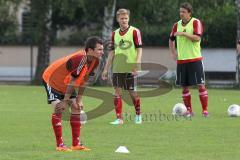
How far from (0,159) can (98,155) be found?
1.39 meters

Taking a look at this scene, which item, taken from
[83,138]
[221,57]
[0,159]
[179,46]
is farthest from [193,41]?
[221,57]

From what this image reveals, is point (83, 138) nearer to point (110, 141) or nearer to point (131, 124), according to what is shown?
point (110, 141)

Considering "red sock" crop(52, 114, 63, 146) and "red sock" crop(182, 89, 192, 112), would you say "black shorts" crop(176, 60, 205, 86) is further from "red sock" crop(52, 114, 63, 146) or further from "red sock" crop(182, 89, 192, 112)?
"red sock" crop(52, 114, 63, 146)

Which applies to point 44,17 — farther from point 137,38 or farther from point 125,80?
point 137,38

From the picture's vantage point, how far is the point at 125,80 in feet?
52.6

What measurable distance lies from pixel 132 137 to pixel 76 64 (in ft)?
8.01

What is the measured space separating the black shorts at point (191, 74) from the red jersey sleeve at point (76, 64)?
6172 millimetres

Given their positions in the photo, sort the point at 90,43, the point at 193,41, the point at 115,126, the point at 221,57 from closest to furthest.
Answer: the point at 90,43 < the point at 115,126 < the point at 193,41 < the point at 221,57

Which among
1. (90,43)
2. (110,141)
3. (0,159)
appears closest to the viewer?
(0,159)

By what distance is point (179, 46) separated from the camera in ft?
56.6

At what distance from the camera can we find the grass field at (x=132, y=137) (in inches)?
436

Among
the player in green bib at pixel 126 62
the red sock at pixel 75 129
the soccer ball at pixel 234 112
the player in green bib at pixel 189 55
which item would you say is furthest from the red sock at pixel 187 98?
the red sock at pixel 75 129

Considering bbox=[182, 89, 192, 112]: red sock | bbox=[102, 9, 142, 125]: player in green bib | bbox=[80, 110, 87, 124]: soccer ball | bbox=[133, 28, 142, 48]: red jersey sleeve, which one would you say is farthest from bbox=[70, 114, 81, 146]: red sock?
bbox=[182, 89, 192, 112]: red sock

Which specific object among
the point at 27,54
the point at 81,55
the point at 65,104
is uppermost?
the point at 81,55
